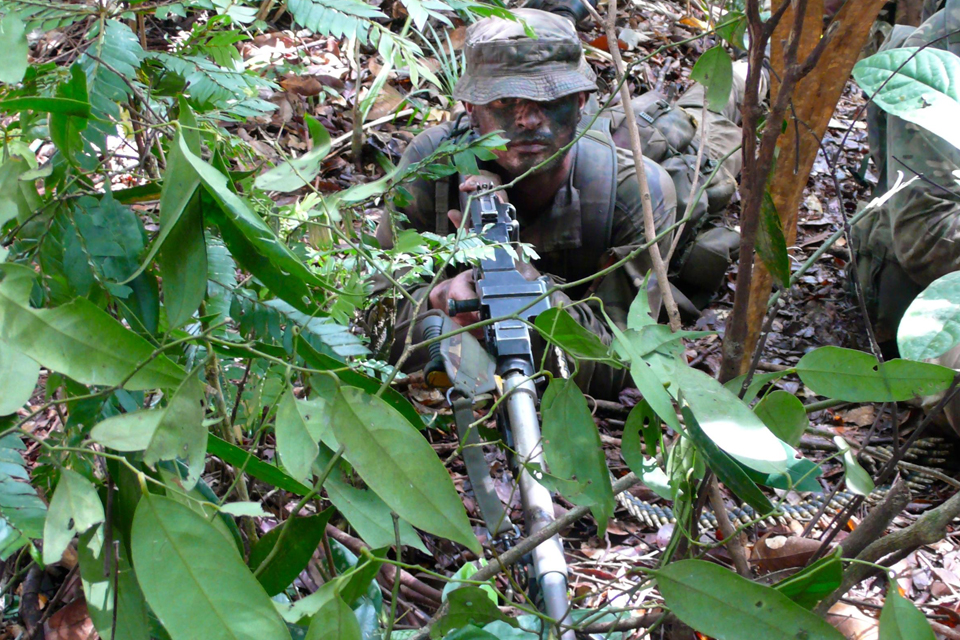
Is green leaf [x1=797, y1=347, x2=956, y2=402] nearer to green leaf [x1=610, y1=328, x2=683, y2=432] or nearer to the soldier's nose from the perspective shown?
green leaf [x1=610, y1=328, x2=683, y2=432]

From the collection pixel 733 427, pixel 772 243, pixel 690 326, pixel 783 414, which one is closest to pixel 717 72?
pixel 772 243

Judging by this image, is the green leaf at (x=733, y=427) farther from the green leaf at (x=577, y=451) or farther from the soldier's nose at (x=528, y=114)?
the soldier's nose at (x=528, y=114)

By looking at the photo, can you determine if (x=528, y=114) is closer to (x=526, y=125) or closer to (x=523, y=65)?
(x=526, y=125)

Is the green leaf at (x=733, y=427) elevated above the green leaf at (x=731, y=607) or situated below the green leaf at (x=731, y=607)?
above

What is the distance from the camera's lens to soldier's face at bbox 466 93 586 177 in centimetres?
205

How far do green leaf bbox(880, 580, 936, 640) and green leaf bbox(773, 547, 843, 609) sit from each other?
0.04 m

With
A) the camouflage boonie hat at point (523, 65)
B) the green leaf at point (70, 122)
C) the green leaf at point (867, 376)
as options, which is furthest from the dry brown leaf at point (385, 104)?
the green leaf at point (867, 376)

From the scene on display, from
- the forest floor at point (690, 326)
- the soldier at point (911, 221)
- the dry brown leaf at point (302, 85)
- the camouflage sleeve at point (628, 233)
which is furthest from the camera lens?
the dry brown leaf at point (302, 85)

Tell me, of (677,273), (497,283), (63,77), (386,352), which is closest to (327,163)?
(677,273)

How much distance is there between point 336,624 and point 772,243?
54cm

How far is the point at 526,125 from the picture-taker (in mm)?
2059

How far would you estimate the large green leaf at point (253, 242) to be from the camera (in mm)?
504

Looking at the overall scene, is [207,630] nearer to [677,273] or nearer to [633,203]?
[633,203]

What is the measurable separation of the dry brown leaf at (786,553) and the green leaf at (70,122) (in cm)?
105
